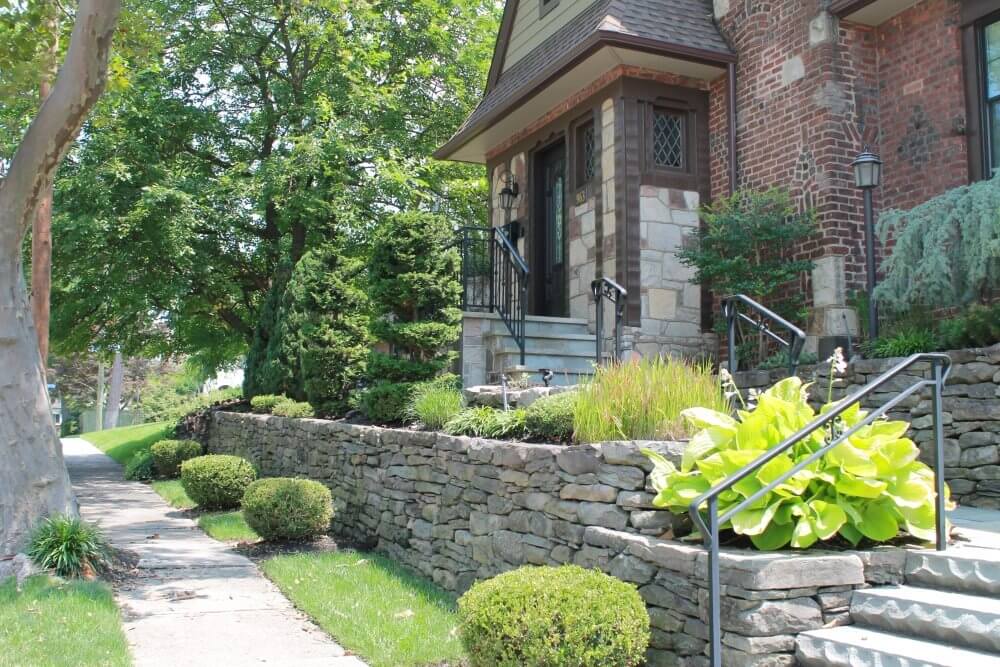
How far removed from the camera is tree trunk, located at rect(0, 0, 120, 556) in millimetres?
6590

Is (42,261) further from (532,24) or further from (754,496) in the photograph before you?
(754,496)

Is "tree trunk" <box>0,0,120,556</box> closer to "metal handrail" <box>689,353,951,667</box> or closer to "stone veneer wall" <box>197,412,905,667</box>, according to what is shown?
"stone veneer wall" <box>197,412,905,667</box>

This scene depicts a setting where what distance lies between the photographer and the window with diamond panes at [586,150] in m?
10.6

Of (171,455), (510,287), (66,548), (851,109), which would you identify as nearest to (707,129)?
(851,109)

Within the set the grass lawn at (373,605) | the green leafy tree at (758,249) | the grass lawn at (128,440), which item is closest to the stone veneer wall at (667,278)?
the green leafy tree at (758,249)

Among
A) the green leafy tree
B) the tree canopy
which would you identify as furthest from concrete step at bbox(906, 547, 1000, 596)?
the tree canopy

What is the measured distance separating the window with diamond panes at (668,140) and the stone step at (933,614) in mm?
6832

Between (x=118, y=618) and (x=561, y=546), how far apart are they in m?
2.87

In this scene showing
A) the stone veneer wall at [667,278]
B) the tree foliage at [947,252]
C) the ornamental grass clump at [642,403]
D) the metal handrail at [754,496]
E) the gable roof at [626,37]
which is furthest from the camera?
the stone veneer wall at [667,278]

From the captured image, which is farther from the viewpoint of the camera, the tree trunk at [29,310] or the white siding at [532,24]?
the white siding at [532,24]

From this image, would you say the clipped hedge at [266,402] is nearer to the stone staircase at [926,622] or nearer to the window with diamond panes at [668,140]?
the window with diamond panes at [668,140]

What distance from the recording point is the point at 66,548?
6.41 m

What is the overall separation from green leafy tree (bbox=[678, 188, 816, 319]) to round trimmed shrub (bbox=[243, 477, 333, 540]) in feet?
14.8

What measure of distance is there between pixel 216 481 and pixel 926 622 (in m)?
8.30
